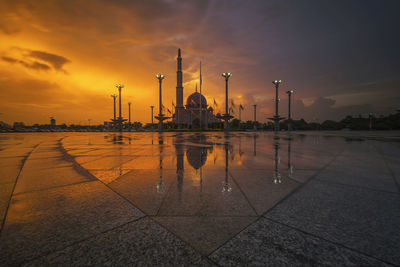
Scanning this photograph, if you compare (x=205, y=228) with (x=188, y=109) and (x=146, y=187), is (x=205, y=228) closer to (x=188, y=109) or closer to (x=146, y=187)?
(x=146, y=187)

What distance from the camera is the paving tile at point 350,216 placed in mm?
1712

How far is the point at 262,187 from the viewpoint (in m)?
3.32

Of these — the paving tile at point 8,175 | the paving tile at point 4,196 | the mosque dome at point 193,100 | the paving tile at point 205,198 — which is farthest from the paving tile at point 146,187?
the mosque dome at point 193,100

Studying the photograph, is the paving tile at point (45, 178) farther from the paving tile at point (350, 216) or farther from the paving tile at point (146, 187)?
the paving tile at point (350, 216)

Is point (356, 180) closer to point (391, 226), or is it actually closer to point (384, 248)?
point (391, 226)

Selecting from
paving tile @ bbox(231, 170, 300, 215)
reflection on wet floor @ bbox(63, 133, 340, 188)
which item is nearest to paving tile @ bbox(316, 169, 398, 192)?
reflection on wet floor @ bbox(63, 133, 340, 188)

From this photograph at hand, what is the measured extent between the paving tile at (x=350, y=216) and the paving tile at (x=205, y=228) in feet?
1.91

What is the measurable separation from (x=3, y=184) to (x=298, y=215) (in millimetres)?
5657

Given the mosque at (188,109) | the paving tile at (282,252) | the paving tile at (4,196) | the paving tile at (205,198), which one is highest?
the mosque at (188,109)

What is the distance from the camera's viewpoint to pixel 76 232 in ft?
6.21

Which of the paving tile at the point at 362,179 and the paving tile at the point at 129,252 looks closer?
the paving tile at the point at 129,252

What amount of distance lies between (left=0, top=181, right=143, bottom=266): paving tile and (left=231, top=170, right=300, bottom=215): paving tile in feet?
6.06

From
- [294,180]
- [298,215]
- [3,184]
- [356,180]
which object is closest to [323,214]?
[298,215]

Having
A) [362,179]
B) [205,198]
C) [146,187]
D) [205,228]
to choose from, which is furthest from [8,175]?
[362,179]
